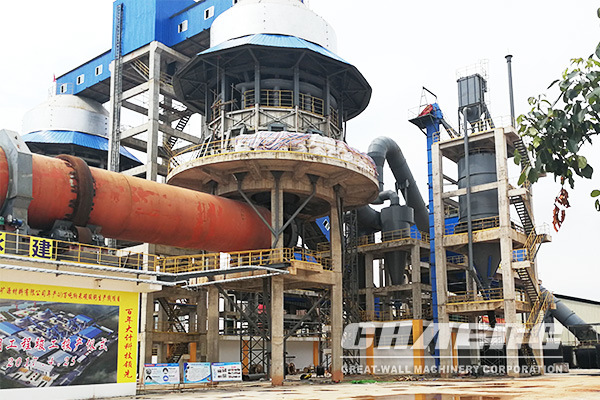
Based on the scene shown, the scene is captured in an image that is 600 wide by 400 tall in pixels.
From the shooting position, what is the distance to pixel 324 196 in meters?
38.9

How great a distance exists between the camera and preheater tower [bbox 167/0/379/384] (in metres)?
35.8

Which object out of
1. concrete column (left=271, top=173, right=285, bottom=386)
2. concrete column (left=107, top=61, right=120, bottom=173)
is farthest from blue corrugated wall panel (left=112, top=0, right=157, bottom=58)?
concrete column (left=271, top=173, right=285, bottom=386)

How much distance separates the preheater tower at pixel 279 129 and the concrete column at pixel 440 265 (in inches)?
276

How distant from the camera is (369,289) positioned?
53781mm

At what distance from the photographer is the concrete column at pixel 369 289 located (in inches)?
2067

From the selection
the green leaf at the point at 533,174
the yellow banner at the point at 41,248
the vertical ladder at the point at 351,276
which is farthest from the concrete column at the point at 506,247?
the green leaf at the point at 533,174

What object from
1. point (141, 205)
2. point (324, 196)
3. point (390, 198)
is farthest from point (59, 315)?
point (390, 198)

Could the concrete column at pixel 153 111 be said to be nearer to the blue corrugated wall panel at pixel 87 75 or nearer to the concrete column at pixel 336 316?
the blue corrugated wall panel at pixel 87 75

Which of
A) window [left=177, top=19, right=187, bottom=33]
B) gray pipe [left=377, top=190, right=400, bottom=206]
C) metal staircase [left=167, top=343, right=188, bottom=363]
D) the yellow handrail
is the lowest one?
metal staircase [left=167, top=343, right=188, bottom=363]

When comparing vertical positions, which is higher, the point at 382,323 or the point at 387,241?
the point at 387,241

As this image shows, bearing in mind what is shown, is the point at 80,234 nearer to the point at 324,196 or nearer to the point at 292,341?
the point at 324,196

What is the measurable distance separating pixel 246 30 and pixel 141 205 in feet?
54.1

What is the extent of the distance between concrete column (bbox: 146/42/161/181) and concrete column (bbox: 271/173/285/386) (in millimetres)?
14109

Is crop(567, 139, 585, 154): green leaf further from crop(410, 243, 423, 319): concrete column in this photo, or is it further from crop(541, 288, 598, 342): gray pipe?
crop(541, 288, 598, 342): gray pipe
